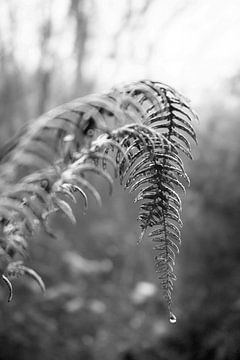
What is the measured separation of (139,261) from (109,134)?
428 centimetres

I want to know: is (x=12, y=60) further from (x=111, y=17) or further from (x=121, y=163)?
(x=121, y=163)

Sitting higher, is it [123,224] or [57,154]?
[123,224]

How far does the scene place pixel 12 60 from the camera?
5500 mm

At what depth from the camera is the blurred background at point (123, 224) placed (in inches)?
128

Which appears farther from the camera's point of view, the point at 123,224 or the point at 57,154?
the point at 123,224

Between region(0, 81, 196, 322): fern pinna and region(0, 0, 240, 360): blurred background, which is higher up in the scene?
region(0, 0, 240, 360): blurred background

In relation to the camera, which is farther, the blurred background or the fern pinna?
the blurred background

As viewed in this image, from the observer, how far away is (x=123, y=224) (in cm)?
518

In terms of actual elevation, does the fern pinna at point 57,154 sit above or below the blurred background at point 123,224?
below

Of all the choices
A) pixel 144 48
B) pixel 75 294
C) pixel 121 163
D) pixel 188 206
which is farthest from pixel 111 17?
pixel 121 163

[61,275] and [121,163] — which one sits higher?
[61,275]

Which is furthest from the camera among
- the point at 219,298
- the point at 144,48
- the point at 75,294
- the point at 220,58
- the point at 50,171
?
the point at 144,48

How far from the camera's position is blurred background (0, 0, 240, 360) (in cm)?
324

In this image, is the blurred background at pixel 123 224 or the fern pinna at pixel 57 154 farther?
the blurred background at pixel 123 224
